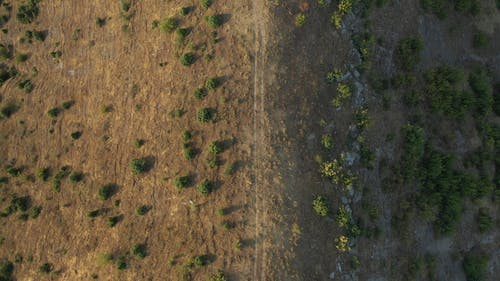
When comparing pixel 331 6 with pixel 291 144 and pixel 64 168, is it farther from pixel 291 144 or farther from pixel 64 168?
pixel 64 168

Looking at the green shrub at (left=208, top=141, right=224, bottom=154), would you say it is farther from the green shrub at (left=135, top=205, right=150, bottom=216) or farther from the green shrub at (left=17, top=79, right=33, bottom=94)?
the green shrub at (left=17, top=79, right=33, bottom=94)

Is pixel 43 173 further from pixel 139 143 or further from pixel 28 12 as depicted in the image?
pixel 28 12

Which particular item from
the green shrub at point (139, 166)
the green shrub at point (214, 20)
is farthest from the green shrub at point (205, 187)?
the green shrub at point (214, 20)

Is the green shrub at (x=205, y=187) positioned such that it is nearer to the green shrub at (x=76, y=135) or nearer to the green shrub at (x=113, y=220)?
the green shrub at (x=113, y=220)

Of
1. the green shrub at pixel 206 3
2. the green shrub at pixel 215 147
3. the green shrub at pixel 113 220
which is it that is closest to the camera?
the green shrub at pixel 215 147

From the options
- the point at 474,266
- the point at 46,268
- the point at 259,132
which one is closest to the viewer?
the point at 259,132

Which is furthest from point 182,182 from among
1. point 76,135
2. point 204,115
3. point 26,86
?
point 26,86
